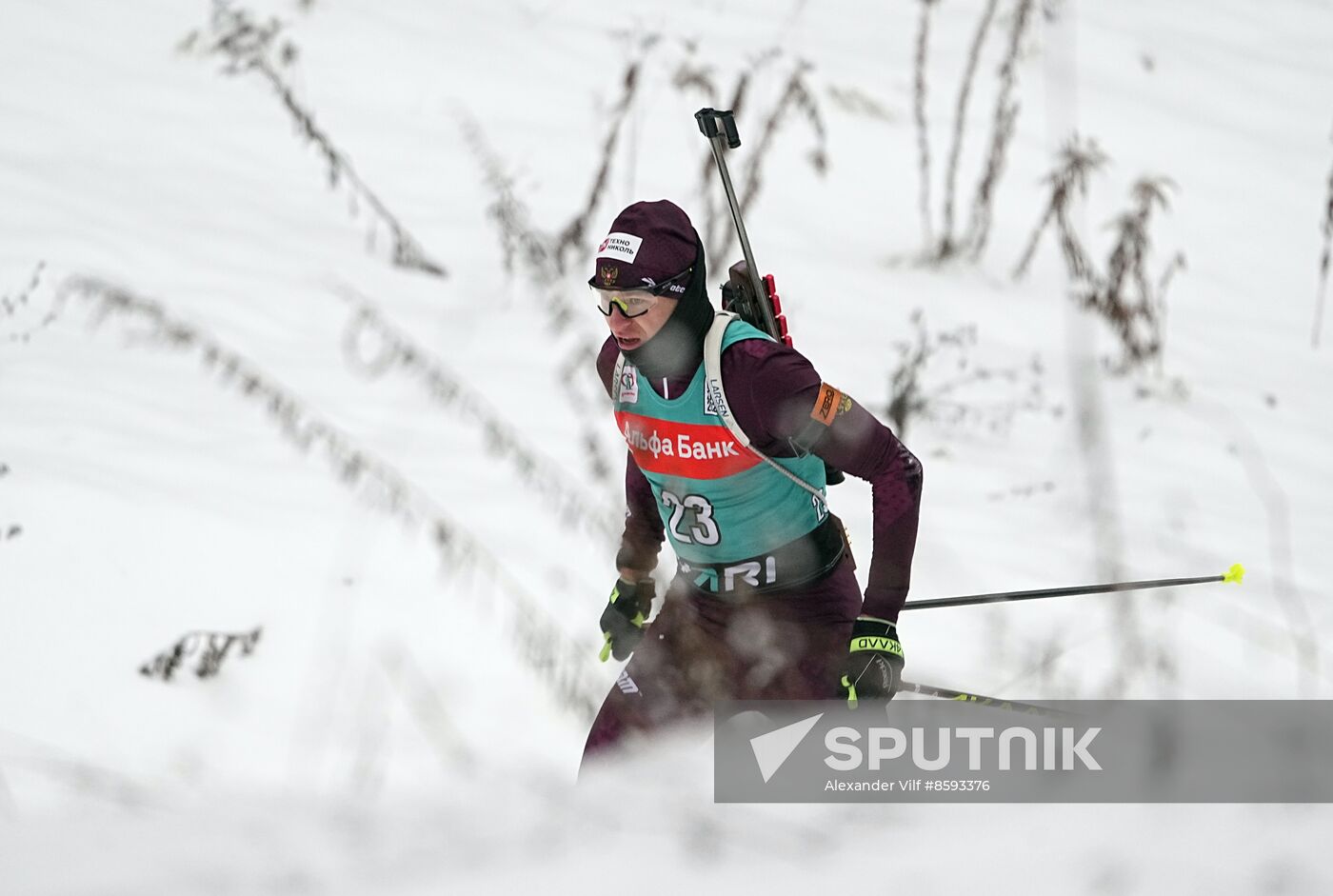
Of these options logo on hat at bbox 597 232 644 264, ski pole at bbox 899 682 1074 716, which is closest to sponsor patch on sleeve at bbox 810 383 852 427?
logo on hat at bbox 597 232 644 264

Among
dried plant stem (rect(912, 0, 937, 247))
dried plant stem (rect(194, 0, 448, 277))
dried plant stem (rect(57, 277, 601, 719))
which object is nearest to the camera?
dried plant stem (rect(57, 277, 601, 719))

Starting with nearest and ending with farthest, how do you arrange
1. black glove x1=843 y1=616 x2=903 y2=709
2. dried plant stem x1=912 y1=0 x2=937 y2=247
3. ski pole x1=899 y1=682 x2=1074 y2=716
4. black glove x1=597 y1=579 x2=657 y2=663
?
ski pole x1=899 y1=682 x2=1074 y2=716
black glove x1=843 y1=616 x2=903 y2=709
black glove x1=597 y1=579 x2=657 y2=663
dried plant stem x1=912 y1=0 x2=937 y2=247

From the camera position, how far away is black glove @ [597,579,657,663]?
3.62 m

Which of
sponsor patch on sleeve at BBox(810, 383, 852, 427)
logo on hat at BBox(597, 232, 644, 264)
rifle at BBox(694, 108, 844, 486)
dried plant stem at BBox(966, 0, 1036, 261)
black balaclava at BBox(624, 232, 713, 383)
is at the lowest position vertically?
sponsor patch on sleeve at BBox(810, 383, 852, 427)

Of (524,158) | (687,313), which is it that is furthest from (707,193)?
(687,313)

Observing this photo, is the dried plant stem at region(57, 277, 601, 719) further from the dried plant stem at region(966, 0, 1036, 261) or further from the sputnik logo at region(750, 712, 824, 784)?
the dried plant stem at region(966, 0, 1036, 261)

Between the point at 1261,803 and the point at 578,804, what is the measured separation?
0.56 m

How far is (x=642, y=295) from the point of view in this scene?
2.99 meters

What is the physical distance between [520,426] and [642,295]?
3.10 metres

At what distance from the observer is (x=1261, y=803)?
40.6 inches

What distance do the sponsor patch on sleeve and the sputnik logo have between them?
0.67 m

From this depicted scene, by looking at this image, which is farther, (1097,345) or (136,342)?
(1097,345)

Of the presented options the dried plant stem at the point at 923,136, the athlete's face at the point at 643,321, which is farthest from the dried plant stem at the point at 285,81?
the athlete's face at the point at 643,321

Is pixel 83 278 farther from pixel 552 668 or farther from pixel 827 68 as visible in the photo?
pixel 827 68
